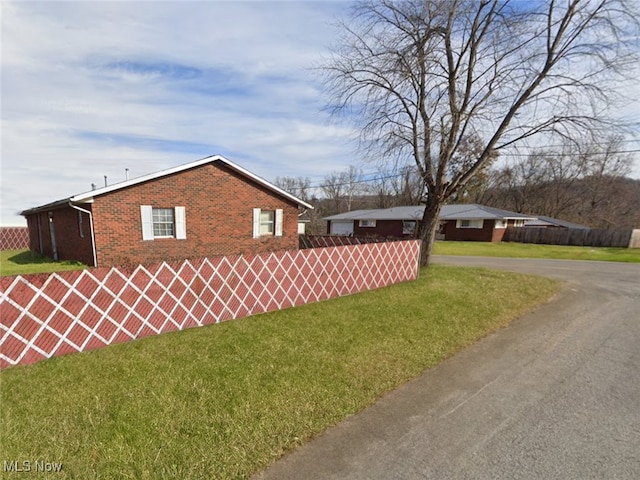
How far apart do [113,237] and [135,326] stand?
7091 millimetres

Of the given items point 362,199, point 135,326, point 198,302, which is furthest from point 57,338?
point 362,199

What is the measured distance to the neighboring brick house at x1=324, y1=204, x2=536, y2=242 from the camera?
27.5 meters

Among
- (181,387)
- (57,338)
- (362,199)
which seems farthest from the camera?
(362,199)

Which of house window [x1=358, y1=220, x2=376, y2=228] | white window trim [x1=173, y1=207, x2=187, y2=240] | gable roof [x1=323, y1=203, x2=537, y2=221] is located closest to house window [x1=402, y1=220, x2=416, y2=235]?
gable roof [x1=323, y1=203, x2=537, y2=221]

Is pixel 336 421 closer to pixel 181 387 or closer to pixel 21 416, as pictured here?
pixel 181 387

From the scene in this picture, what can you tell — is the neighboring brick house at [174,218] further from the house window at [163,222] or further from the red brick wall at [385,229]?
the red brick wall at [385,229]

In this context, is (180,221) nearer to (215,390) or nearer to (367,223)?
(215,390)

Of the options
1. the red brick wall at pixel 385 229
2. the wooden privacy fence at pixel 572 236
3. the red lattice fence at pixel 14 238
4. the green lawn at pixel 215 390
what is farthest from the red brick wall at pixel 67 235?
the wooden privacy fence at pixel 572 236

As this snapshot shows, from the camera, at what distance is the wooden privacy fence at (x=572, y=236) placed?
23.5 meters

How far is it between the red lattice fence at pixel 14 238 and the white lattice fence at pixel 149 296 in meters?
22.9

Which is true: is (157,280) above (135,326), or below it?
above

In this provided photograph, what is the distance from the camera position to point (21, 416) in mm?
2832

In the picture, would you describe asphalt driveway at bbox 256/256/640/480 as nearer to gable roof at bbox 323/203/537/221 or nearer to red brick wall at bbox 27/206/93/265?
red brick wall at bbox 27/206/93/265

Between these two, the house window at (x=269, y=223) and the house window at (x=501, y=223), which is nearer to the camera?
the house window at (x=269, y=223)
